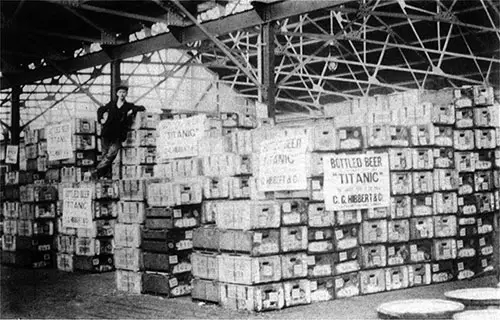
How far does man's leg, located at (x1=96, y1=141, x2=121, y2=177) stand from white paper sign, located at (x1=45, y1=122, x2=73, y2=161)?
844 mm

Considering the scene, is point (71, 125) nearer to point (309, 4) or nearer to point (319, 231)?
point (309, 4)

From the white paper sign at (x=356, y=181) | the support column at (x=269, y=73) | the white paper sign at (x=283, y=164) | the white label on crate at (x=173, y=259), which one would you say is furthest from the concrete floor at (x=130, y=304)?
the support column at (x=269, y=73)

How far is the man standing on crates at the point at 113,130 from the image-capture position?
14.4 metres

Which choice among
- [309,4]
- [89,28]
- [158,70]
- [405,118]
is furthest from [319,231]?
[158,70]

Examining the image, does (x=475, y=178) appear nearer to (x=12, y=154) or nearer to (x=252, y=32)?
(x=252, y=32)

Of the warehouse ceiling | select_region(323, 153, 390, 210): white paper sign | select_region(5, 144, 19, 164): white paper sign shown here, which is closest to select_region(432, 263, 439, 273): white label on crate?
select_region(323, 153, 390, 210): white paper sign

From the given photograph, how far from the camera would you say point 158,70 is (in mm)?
39156

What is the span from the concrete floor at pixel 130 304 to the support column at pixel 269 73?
4.41 meters

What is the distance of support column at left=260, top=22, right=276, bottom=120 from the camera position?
1298 centimetres

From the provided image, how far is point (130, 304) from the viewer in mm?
10016

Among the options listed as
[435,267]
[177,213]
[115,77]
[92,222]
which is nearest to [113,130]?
[92,222]

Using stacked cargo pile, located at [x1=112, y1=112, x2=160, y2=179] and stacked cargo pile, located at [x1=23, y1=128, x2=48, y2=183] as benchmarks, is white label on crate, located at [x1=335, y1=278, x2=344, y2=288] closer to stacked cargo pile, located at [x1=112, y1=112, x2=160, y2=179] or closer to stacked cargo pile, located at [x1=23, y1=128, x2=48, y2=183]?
stacked cargo pile, located at [x1=112, y1=112, x2=160, y2=179]

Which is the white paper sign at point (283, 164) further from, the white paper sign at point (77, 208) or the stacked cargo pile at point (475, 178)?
the white paper sign at point (77, 208)

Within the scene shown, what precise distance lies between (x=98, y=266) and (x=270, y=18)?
619 centimetres
